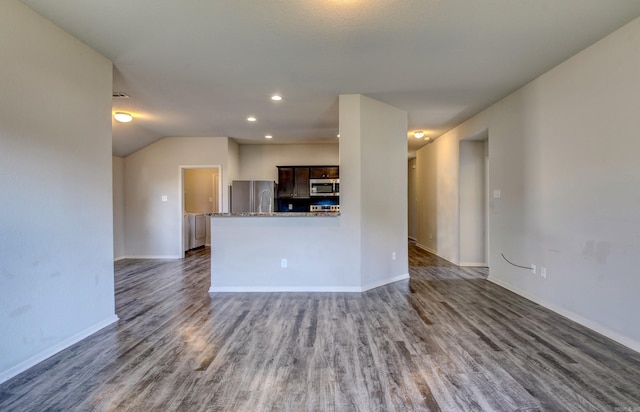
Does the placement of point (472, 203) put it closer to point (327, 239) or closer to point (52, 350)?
point (327, 239)

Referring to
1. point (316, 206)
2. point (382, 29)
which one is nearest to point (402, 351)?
point (382, 29)

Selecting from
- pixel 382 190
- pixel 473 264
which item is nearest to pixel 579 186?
pixel 382 190

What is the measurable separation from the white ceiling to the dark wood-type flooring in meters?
2.58

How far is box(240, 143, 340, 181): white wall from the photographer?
7.12m

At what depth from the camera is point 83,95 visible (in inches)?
104

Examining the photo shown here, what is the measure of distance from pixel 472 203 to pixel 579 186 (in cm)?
Answer: 254

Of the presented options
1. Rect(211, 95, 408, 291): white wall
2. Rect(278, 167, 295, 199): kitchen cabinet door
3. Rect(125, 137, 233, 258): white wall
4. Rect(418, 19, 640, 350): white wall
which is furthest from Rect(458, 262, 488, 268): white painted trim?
Rect(125, 137, 233, 258): white wall

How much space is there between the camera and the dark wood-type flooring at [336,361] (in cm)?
174

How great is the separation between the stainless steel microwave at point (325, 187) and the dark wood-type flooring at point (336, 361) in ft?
11.1

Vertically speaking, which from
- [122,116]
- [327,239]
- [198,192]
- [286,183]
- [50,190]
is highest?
[122,116]

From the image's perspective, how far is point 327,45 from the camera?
8.66 ft

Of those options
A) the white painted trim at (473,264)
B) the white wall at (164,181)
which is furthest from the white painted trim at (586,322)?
the white wall at (164,181)

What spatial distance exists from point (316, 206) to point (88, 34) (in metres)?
4.89

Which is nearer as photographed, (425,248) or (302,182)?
(302,182)
